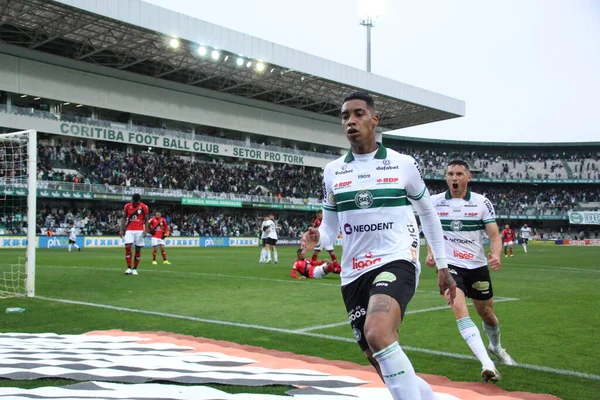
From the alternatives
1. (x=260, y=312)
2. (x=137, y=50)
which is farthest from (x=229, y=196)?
(x=260, y=312)

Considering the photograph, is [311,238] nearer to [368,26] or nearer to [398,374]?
[398,374]

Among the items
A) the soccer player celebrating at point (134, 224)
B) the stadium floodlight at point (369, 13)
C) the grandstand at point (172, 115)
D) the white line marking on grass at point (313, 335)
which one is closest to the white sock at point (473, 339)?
the white line marking on grass at point (313, 335)

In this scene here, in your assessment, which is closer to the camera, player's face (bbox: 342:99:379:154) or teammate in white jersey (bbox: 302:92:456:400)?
teammate in white jersey (bbox: 302:92:456:400)

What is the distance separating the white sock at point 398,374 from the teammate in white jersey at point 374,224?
29 cm

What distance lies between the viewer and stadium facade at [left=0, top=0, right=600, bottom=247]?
40.7 m

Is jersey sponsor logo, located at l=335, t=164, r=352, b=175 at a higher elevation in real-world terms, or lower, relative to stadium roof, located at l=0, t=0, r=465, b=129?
lower

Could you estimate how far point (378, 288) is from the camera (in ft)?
13.2

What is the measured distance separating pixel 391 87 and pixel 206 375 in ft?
174

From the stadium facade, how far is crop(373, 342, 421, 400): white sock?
37.2 m

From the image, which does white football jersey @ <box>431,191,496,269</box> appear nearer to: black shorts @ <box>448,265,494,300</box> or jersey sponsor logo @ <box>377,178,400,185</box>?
black shorts @ <box>448,265,494,300</box>

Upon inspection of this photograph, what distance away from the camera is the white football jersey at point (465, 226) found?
263 inches

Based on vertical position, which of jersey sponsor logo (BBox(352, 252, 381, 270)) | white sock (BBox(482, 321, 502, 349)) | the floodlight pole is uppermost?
the floodlight pole

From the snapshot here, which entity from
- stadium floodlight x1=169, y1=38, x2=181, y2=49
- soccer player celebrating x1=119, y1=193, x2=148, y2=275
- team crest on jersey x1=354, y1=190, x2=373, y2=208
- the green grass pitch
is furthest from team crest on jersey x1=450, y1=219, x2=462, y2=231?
stadium floodlight x1=169, y1=38, x2=181, y2=49

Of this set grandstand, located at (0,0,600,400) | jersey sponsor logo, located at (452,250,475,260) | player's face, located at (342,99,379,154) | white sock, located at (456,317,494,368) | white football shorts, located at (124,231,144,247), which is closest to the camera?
player's face, located at (342,99,379,154)
